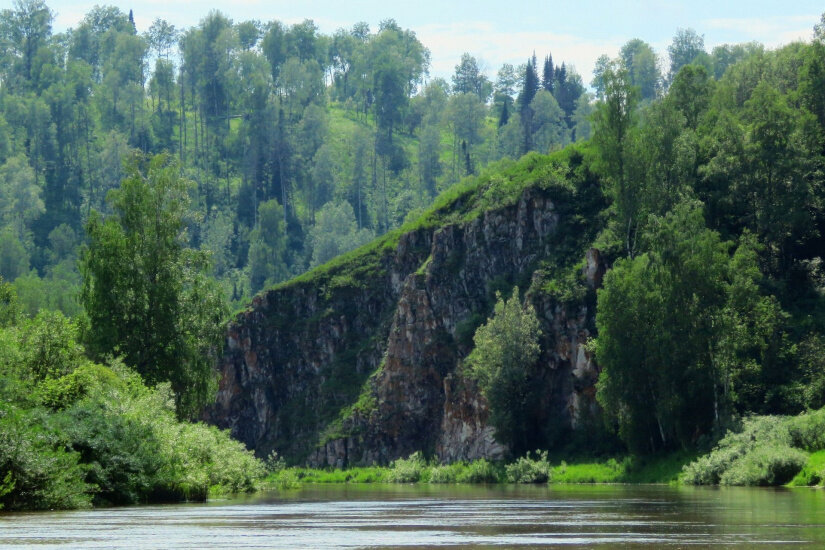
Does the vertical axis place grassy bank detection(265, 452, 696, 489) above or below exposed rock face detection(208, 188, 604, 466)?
below

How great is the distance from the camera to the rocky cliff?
4673 inches

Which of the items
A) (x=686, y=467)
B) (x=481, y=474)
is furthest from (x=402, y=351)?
(x=686, y=467)

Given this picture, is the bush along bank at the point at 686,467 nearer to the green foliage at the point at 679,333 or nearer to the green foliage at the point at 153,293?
the green foliage at the point at 679,333

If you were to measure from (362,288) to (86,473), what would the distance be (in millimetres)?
103909

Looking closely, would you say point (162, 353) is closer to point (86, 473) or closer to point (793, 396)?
point (86, 473)

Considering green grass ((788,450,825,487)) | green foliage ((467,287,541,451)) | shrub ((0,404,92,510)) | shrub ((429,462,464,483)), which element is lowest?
shrub ((429,462,464,483))

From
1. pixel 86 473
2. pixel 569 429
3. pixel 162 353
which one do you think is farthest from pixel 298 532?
pixel 569 429

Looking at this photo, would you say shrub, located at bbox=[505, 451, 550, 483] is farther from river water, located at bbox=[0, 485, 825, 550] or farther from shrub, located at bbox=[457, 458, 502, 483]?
river water, located at bbox=[0, 485, 825, 550]

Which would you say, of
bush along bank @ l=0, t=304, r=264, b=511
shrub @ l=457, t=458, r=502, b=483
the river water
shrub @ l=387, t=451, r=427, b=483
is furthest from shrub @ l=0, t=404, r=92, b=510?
shrub @ l=387, t=451, r=427, b=483

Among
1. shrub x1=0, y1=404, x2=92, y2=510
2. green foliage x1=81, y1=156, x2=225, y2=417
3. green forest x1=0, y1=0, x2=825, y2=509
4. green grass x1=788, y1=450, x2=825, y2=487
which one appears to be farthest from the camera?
green foliage x1=81, y1=156, x2=225, y2=417

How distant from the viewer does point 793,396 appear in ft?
295

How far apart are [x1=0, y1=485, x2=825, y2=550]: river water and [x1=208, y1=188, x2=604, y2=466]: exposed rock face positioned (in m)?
67.1

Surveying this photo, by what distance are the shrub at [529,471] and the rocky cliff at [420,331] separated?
9869mm

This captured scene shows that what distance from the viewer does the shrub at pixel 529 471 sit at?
338ft
